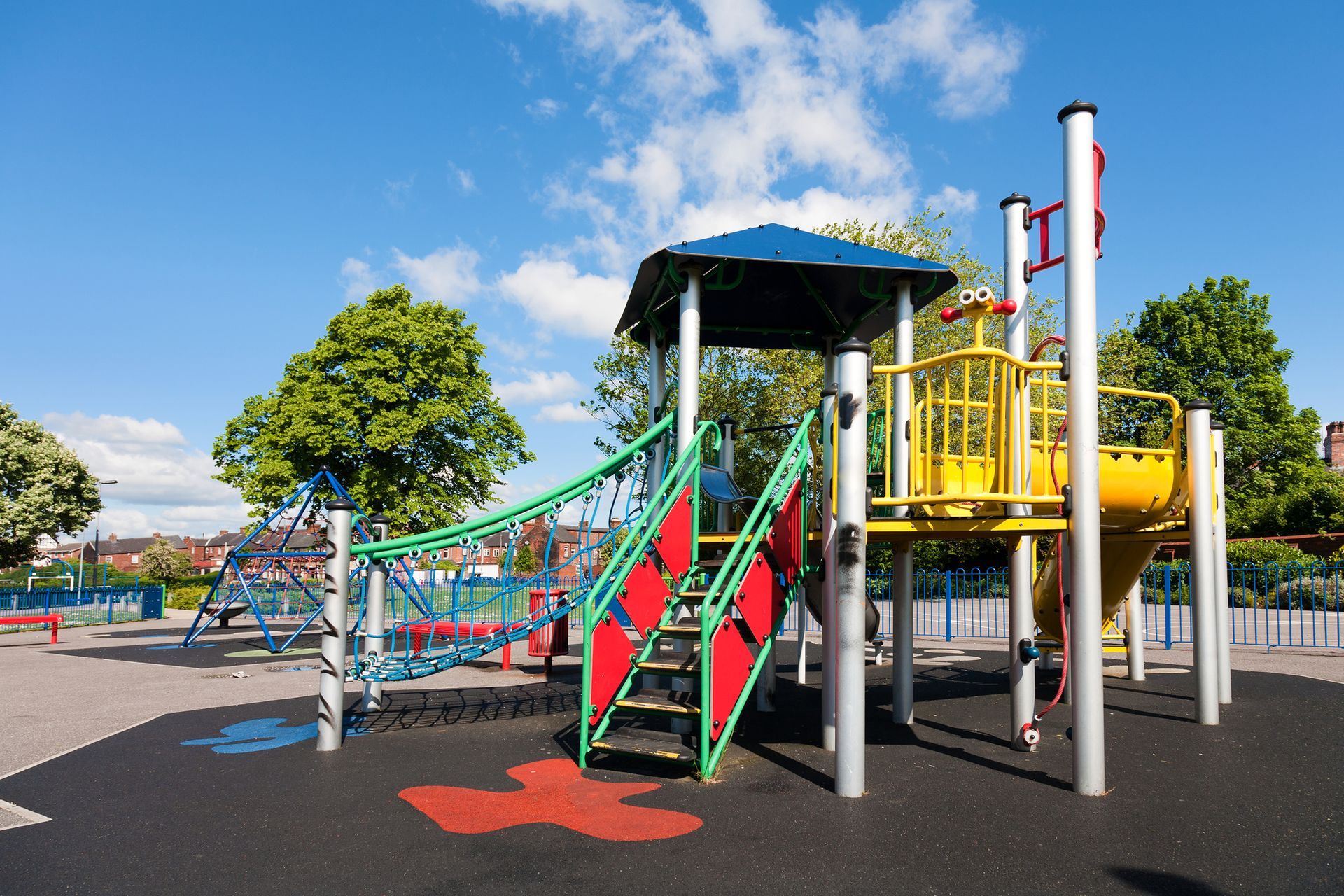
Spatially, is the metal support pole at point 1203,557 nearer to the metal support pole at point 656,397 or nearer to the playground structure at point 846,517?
the playground structure at point 846,517

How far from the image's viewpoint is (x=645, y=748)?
20.5ft

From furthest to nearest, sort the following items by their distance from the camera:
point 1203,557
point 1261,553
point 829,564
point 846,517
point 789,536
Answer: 1. point 1261,553
2. point 1203,557
3. point 789,536
4. point 829,564
5. point 846,517

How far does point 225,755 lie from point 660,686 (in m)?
3.89

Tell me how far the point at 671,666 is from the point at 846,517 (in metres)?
1.83

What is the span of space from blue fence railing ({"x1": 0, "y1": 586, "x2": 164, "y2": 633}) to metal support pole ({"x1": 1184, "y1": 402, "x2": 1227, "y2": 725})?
28.4 m

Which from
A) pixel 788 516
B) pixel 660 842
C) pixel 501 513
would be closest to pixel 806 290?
pixel 788 516

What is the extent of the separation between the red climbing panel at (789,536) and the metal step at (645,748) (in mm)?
1607

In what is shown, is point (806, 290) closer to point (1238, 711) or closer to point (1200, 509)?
point (1200, 509)

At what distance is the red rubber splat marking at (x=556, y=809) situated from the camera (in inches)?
196

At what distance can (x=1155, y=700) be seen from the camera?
9484mm

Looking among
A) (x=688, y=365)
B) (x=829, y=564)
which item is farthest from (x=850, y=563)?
(x=688, y=365)

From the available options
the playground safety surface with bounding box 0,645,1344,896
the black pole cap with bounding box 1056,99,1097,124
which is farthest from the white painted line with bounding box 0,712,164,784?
the black pole cap with bounding box 1056,99,1097,124

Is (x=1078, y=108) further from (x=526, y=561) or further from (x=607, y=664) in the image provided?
(x=526, y=561)

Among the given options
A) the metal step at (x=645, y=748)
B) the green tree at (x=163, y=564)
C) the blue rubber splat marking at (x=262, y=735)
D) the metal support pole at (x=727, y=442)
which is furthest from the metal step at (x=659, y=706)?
the green tree at (x=163, y=564)
